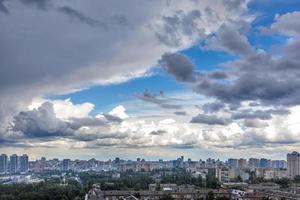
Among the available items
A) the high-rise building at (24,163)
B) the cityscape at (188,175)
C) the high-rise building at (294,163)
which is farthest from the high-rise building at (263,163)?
the high-rise building at (24,163)

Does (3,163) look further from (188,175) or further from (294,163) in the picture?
(294,163)

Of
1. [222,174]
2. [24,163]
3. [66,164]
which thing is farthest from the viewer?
[66,164]

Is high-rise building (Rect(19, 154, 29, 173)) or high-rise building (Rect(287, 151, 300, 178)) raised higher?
high-rise building (Rect(287, 151, 300, 178))

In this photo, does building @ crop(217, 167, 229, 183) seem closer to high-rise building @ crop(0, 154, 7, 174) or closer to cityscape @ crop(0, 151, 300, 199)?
cityscape @ crop(0, 151, 300, 199)

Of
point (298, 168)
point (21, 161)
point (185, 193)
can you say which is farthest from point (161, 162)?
point (185, 193)

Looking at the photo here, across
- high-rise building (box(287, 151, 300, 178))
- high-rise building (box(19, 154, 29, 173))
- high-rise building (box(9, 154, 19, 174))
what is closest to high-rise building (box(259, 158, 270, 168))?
high-rise building (box(287, 151, 300, 178))

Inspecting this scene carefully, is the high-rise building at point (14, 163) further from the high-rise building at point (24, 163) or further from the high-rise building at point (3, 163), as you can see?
the high-rise building at point (3, 163)

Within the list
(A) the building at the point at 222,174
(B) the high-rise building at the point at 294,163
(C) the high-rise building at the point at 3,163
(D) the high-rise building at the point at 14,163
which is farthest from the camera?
(D) the high-rise building at the point at 14,163

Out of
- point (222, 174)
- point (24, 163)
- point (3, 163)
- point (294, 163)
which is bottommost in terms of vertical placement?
point (24, 163)

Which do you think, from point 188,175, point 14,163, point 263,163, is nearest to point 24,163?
point 14,163

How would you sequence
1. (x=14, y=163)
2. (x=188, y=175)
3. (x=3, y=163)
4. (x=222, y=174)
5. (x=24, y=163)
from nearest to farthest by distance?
(x=188, y=175), (x=222, y=174), (x=3, y=163), (x=14, y=163), (x=24, y=163)

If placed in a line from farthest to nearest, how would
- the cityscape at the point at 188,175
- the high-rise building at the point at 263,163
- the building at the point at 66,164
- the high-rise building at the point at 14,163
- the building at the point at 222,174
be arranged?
the building at the point at 66,164, the high-rise building at the point at 14,163, the high-rise building at the point at 263,163, the building at the point at 222,174, the cityscape at the point at 188,175
